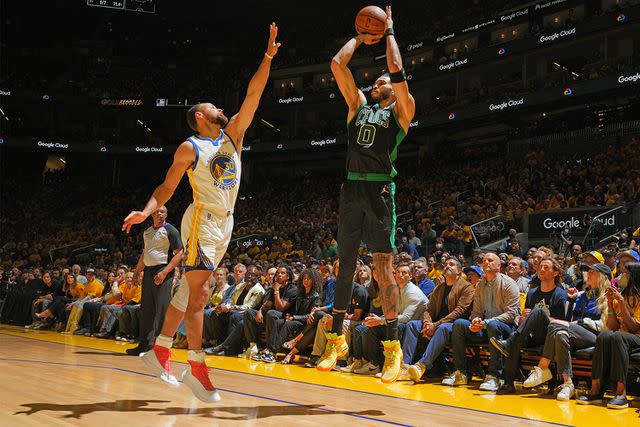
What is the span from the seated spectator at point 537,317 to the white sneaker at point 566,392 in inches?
21.4

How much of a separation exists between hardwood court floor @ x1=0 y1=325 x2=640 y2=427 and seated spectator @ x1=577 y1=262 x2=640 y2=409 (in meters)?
0.21

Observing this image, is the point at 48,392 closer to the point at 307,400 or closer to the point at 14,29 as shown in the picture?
the point at 307,400

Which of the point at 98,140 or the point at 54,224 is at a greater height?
the point at 98,140

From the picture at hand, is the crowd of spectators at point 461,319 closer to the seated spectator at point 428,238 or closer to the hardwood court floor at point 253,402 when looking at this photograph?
the hardwood court floor at point 253,402

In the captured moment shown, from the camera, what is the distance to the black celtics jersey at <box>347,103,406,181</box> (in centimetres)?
484

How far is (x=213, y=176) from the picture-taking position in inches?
181

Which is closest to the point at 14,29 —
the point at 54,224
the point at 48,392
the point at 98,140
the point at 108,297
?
the point at 98,140

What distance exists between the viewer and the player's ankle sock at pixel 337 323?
5.08 meters

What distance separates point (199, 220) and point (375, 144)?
1414 mm

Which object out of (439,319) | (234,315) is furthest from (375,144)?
(234,315)

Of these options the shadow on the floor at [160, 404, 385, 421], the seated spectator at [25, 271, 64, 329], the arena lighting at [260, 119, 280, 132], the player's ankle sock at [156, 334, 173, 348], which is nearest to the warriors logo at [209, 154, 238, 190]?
the player's ankle sock at [156, 334, 173, 348]

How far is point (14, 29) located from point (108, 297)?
29767mm

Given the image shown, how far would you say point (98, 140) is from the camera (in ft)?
113

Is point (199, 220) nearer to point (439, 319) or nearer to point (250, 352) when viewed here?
point (439, 319)
